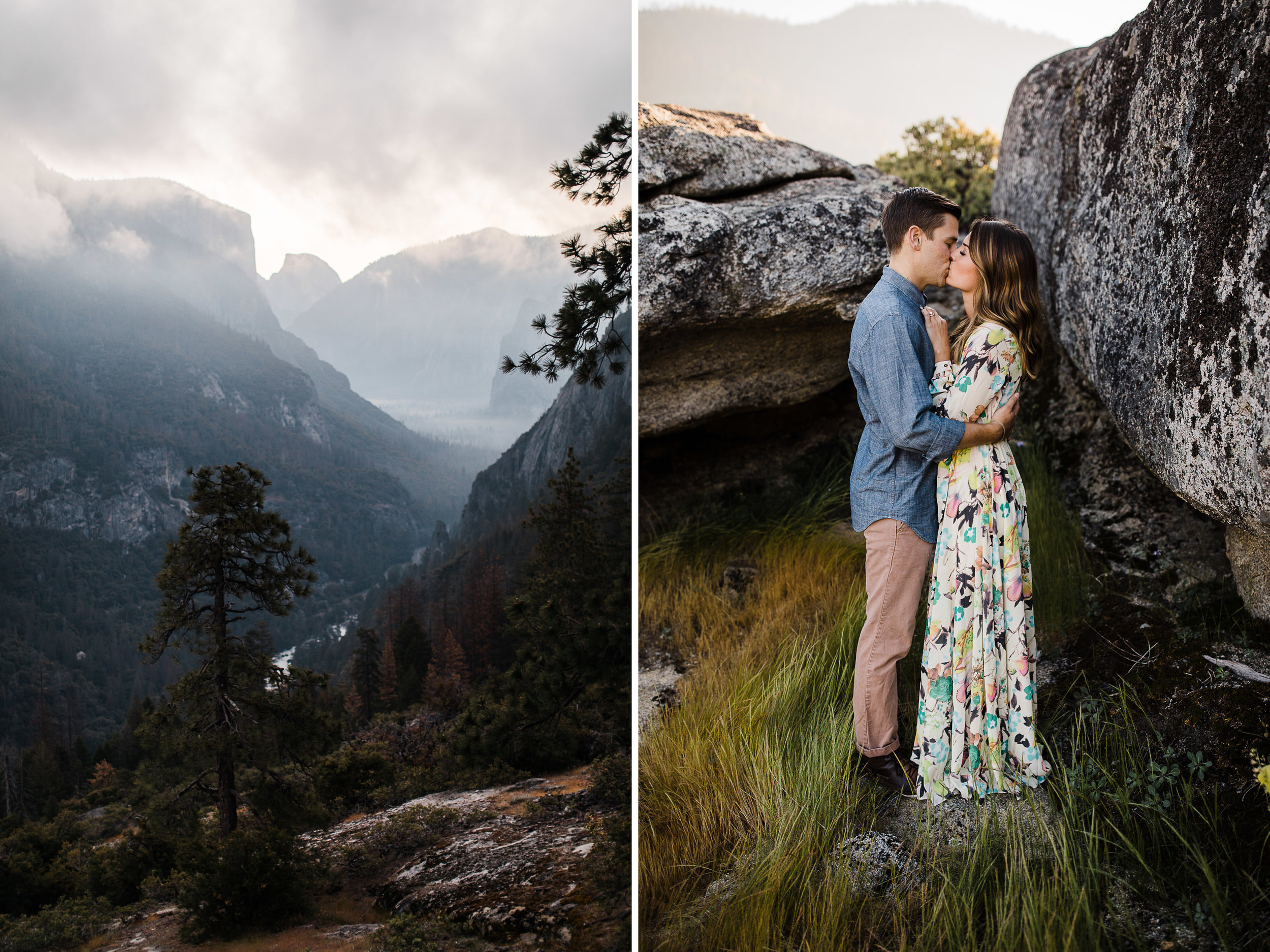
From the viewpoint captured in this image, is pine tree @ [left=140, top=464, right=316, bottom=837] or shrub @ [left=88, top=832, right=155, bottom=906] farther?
pine tree @ [left=140, top=464, right=316, bottom=837]

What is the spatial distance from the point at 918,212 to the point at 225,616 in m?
2.02

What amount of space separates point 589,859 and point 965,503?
1.36 metres

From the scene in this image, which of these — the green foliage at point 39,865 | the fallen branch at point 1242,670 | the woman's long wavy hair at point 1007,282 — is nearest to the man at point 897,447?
the woman's long wavy hair at point 1007,282

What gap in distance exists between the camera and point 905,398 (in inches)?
71.9

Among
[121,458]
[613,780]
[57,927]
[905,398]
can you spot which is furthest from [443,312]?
[57,927]

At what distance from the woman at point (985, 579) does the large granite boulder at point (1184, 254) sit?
39 centimetres

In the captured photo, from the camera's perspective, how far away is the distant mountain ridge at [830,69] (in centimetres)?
602

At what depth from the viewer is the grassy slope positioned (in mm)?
1555

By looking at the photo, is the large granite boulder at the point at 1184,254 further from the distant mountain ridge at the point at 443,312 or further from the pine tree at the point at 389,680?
the pine tree at the point at 389,680

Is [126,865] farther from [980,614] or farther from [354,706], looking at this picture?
[980,614]

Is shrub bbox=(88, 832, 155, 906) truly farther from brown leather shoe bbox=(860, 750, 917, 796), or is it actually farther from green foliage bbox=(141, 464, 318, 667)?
brown leather shoe bbox=(860, 750, 917, 796)

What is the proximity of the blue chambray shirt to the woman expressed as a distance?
0.07 meters

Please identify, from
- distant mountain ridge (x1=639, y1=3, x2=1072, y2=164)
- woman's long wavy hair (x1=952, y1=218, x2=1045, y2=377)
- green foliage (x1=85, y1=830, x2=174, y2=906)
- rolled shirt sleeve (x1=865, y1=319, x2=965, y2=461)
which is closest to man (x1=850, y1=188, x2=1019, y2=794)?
rolled shirt sleeve (x1=865, y1=319, x2=965, y2=461)

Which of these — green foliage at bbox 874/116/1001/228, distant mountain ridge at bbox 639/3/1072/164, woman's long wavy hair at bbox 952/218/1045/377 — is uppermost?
distant mountain ridge at bbox 639/3/1072/164
